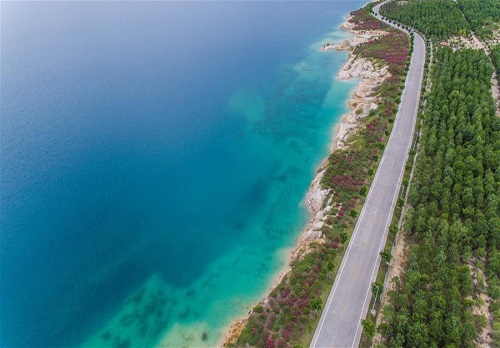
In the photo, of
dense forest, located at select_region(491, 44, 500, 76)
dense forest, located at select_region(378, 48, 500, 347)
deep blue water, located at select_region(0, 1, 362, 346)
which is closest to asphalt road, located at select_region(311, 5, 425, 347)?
dense forest, located at select_region(378, 48, 500, 347)

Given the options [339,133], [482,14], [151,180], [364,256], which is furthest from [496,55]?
[151,180]

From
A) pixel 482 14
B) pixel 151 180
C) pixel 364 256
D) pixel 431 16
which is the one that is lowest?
pixel 151 180

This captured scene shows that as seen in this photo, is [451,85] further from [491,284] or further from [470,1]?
[470,1]

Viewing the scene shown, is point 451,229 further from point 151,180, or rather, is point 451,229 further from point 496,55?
point 496,55

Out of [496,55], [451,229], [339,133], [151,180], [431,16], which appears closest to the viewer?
[451,229]

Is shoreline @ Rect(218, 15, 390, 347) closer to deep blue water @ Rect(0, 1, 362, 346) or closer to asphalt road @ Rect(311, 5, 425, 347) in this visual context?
deep blue water @ Rect(0, 1, 362, 346)

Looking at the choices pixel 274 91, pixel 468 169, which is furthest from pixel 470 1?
pixel 468 169
